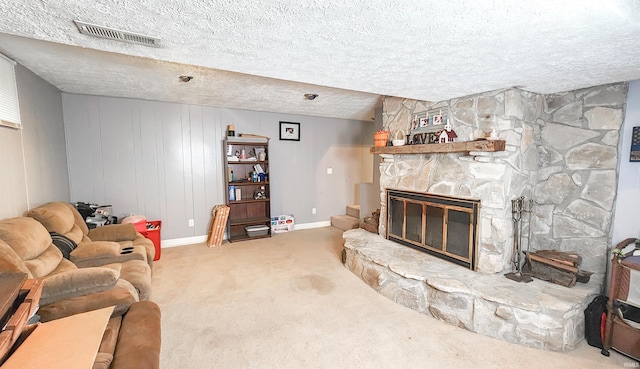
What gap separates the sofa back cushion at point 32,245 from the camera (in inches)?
70.9

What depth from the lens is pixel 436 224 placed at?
3.02 meters

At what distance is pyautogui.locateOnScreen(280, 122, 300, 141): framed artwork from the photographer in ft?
16.6

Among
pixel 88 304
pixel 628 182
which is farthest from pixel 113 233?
pixel 628 182

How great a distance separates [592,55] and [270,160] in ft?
13.8

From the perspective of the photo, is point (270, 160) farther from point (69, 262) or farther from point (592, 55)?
point (592, 55)

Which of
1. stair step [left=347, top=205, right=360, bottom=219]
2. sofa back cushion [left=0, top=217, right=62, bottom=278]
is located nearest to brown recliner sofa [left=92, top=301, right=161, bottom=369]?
sofa back cushion [left=0, top=217, right=62, bottom=278]

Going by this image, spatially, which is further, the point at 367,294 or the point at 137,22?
the point at 367,294

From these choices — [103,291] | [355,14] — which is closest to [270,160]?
[103,291]

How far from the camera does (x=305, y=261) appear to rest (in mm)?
3727

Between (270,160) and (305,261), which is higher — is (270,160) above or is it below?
above

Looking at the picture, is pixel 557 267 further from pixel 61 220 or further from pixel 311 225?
pixel 61 220

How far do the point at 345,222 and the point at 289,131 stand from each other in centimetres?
199

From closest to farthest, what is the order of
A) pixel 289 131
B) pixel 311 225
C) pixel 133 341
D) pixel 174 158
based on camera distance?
pixel 133 341
pixel 174 158
pixel 289 131
pixel 311 225

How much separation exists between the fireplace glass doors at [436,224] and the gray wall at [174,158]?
7.20 feet
